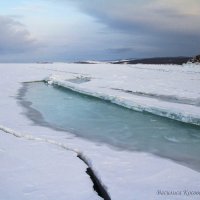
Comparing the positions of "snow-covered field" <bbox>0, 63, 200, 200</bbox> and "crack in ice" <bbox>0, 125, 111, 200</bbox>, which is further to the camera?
"crack in ice" <bbox>0, 125, 111, 200</bbox>

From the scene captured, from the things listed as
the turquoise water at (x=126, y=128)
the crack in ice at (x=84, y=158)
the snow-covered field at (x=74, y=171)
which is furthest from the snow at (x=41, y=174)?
the turquoise water at (x=126, y=128)

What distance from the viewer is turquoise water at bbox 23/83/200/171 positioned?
17.8 ft

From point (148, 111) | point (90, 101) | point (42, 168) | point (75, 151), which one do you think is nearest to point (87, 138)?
point (75, 151)

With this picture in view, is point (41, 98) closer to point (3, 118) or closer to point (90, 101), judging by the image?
point (90, 101)

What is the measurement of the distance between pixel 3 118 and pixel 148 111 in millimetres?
3557

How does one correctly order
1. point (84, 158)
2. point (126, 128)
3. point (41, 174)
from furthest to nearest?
point (126, 128) → point (84, 158) → point (41, 174)

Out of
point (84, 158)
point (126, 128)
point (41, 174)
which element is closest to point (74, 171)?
point (41, 174)

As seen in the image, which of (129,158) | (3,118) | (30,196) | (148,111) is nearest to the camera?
(30,196)

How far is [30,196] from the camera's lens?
10.8 feet

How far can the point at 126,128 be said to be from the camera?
22.9 feet

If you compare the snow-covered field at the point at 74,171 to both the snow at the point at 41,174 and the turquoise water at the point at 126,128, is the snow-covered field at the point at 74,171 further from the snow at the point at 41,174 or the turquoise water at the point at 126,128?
the turquoise water at the point at 126,128

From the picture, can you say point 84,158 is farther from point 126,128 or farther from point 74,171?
point 126,128

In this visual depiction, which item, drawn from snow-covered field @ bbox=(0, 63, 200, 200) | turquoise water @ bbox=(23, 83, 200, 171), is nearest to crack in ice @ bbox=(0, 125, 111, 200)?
snow-covered field @ bbox=(0, 63, 200, 200)

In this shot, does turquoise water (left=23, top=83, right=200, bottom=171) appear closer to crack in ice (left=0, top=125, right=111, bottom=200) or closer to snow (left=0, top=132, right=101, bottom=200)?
crack in ice (left=0, top=125, right=111, bottom=200)
